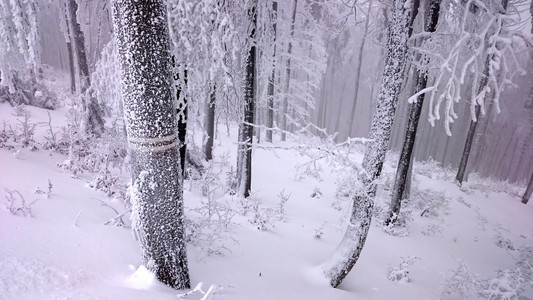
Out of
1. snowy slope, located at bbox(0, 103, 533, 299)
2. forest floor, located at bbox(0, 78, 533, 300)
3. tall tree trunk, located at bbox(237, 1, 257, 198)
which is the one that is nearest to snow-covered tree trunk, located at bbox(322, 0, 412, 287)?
forest floor, located at bbox(0, 78, 533, 300)

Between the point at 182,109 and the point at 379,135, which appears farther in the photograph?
the point at 379,135

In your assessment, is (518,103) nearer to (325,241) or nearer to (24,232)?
(325,241)

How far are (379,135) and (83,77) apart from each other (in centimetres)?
883

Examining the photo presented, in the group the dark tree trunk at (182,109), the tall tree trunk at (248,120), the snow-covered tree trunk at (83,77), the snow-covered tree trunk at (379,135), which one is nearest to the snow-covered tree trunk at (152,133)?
the dark tree trunk at (182,109)

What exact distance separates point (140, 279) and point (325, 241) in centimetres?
468

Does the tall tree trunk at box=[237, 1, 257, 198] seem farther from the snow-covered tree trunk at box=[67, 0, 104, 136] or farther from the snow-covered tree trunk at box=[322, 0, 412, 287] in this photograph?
the snow-covered tree trunk at box=[67, 0, 104, 136]

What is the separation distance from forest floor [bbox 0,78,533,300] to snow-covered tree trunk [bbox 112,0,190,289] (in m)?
0.38

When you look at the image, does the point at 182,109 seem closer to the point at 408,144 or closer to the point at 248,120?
the point at 248,120

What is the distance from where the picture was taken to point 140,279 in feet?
9.94

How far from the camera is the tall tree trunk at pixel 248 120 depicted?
703 cm

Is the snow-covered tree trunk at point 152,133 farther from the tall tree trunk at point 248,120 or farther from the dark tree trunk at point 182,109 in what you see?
the tall tree trunk at point 248,120

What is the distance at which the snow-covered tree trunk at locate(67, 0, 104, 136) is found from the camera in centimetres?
891

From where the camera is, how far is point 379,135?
4.41m

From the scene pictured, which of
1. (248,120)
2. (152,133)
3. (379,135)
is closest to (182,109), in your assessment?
(152,133)
